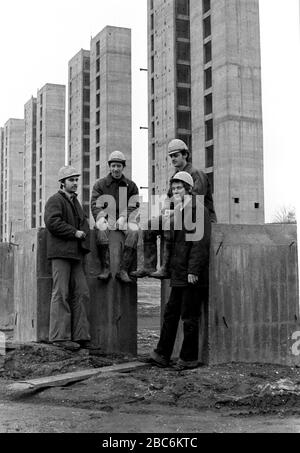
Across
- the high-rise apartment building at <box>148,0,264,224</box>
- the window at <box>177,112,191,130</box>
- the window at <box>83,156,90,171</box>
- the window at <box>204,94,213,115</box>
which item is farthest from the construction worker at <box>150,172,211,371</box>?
the window at <box>83,156,90,171</box>

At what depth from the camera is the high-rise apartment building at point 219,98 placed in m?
37.5

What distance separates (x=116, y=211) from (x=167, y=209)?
1.15 metres

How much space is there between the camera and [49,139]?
232 ft

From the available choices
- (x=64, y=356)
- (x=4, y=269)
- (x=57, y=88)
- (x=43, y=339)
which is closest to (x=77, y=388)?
(x=64, y=356)

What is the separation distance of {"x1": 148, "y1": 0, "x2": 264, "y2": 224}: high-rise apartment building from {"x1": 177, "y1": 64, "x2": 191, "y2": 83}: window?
0.21ft

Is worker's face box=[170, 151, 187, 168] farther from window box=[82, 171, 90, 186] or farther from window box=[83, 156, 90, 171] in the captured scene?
window box=[83, 156, 90, 171]

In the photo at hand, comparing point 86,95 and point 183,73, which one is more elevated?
point 86,95

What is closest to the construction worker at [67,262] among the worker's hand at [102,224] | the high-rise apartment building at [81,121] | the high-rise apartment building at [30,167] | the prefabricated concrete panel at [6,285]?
the worker's hand at [102,224]

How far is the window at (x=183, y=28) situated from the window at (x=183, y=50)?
1.93 ft

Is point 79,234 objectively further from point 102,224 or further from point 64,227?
point 102,224

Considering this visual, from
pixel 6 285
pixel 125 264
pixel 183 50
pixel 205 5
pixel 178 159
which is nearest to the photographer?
pixel 178 159

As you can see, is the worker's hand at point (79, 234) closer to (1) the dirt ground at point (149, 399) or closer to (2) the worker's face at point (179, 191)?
(2) the worker's face at point (179, 191)

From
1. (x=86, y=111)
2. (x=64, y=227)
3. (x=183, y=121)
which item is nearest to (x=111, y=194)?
(x=64, y=227)

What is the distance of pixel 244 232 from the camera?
8.29m
